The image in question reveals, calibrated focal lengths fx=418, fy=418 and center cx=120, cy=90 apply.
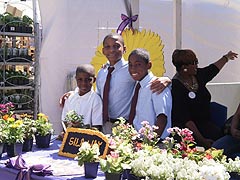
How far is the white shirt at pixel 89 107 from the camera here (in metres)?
2.58

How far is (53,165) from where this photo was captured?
2.05 meters

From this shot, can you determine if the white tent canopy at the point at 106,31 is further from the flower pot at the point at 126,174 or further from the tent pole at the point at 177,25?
the flower pot at the point at 126,174

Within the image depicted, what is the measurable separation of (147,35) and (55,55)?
115 centimetres

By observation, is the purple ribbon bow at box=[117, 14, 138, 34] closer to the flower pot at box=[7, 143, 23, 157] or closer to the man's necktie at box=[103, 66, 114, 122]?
the man's necktie at box=[103, 66, 114, 122]

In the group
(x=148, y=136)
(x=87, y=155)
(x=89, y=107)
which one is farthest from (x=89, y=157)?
(x=89, y=107)

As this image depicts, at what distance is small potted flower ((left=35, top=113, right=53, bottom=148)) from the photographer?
2.46m

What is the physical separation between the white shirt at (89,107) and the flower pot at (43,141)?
0.21m

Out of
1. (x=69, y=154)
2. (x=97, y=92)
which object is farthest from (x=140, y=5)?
(x=69, y=154)

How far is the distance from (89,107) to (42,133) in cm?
34

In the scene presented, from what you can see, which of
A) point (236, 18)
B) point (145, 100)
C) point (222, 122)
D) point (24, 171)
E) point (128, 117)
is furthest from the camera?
point (236, 18)

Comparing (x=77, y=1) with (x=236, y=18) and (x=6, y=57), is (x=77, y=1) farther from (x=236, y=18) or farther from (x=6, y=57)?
(x=236, y=18)

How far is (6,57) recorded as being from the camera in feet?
19.1

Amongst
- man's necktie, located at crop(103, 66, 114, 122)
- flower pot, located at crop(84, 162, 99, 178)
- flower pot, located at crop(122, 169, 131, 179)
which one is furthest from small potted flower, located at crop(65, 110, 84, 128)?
flower pot, located at crop(122, 169, 131, 179)

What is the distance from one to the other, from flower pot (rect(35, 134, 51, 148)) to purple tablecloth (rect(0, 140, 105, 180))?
28 millimetres
